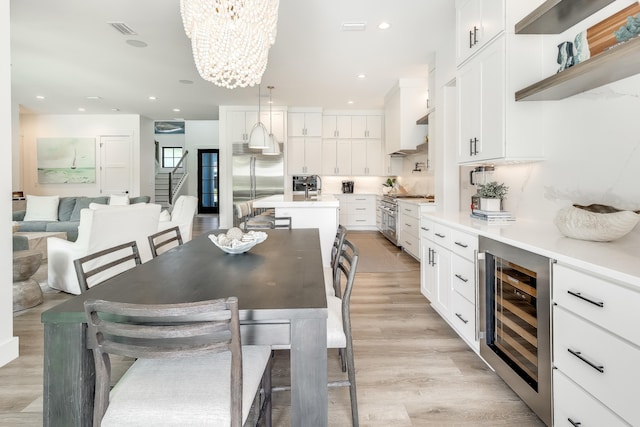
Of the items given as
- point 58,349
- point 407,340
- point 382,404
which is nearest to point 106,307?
point 58,349

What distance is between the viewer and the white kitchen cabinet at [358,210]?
26.5 feet

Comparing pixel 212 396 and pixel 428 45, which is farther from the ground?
pixel 428 45

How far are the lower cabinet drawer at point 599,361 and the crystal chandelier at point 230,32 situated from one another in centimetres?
223

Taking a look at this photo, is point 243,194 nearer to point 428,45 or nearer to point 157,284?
point 428,45

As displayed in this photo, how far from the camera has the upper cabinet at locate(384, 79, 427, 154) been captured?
18.9 feet

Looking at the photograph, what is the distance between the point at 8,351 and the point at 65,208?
4.89 meters

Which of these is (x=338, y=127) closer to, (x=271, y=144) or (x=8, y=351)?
(x=271, y=144)

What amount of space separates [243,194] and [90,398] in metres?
6.45

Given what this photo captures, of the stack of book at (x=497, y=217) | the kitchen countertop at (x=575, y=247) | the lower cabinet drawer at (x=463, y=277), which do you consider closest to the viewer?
the kitchen countertop at (x=575, y=247)

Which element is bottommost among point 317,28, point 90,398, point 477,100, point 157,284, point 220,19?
point 90,398

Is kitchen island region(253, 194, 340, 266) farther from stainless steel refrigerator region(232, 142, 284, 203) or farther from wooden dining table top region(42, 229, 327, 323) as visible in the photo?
stainless steel refrigerator region(232, 142, 284, 203)

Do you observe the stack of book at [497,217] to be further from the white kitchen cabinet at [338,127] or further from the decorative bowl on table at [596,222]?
the white kitchen cabinet at [338,127]

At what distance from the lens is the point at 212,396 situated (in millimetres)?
1021

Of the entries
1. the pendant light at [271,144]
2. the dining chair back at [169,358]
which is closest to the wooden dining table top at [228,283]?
the dining chair back at [169,358]
